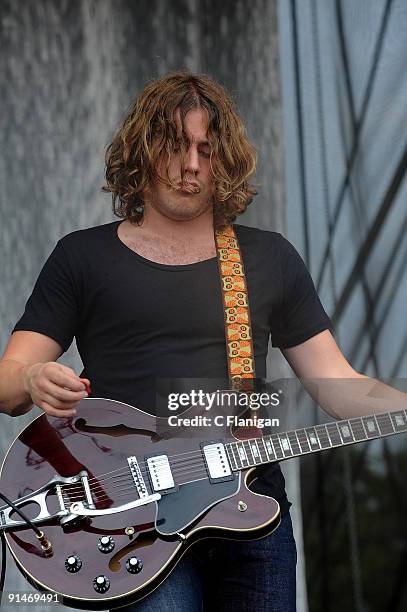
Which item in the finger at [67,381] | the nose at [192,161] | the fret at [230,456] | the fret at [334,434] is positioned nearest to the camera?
the finger at [67,381]

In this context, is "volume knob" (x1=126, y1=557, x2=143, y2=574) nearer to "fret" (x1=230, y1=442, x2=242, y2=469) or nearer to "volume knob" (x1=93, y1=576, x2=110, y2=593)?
"volume knob" (x1=93, y1=576, x2=110, y2=593)

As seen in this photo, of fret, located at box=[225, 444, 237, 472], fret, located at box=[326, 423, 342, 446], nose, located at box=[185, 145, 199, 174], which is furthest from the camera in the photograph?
nose, located at box=[185, 145, 199, 174]

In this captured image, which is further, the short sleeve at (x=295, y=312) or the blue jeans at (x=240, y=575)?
the short sleeve at (x=295, y=312)

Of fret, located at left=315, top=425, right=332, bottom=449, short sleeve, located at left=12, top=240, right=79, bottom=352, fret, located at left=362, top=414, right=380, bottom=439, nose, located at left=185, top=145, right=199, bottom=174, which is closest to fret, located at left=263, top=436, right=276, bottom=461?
fret, located at left=315, top=425, right=332, bottom=449

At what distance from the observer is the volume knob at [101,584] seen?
6.93ft

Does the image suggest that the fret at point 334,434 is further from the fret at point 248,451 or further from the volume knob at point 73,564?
the volume knob at point 73,564

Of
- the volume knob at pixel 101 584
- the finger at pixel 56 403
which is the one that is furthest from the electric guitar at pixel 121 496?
the finger at pixel 56 403

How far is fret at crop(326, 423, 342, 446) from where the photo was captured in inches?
91.5

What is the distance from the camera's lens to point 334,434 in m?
2.33

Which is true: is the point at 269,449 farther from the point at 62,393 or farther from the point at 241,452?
the point at 62,393

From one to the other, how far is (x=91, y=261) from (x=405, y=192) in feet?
4.39

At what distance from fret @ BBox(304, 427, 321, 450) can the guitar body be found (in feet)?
0.55

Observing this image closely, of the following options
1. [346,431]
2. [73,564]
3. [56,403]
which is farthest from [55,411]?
[346,431]

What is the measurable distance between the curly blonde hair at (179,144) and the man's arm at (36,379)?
15.4 inches
